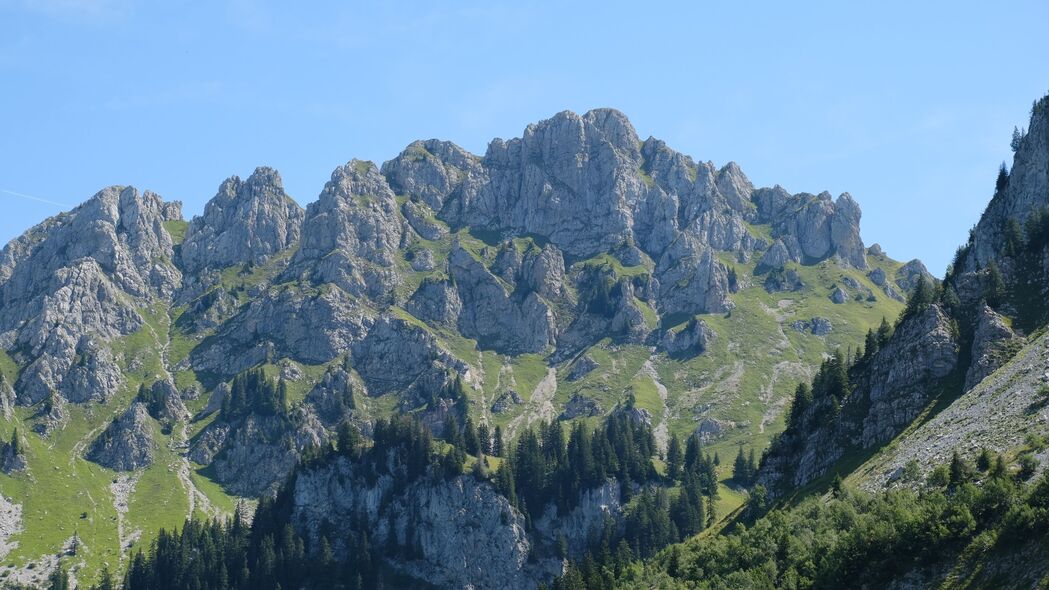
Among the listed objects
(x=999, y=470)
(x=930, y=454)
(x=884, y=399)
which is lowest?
(x=999, y=470)

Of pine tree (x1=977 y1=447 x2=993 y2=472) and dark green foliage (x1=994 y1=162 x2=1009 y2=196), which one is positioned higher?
dark green foliage (x1=994 y1=162 x2=1009 y2=196)

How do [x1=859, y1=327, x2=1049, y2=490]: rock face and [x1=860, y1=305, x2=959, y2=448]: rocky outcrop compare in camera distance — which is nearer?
[x1=859, y1=327, x2=1049, y2=490]: rock face

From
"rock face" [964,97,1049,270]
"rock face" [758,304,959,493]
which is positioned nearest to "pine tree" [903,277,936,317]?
"rock face" [758,304,959,493]

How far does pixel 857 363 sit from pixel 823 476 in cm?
3687

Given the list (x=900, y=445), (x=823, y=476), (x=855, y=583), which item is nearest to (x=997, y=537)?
(x=855, y=583)

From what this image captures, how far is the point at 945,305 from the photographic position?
152625 millimetres

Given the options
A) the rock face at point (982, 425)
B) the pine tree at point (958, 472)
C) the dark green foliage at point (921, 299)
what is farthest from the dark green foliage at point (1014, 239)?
the pine tree at point (958, 472)

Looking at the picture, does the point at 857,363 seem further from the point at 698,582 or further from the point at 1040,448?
the point at 1040,448

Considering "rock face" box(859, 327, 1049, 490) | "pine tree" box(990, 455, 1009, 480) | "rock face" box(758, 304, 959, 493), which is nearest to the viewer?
"pine tree" box(990, 455, 1009, 480)

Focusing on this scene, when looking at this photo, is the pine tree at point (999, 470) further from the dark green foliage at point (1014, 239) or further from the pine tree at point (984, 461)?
the dark green foliage at point (1014, 239)

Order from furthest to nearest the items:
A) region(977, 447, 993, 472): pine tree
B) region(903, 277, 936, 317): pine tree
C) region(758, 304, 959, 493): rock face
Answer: region(903, 277, 936, 317): pine tree, region(758, 304, 959, 493): rock face, region(977, 447, 993, 472): pine tree

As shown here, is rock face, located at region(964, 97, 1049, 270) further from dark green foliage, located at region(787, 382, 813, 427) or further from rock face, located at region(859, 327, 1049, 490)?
rock face, located at region(859, 327, 1049, 490)

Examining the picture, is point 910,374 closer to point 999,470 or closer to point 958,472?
point 958,472

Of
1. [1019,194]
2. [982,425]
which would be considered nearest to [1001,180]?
[1019,194]
